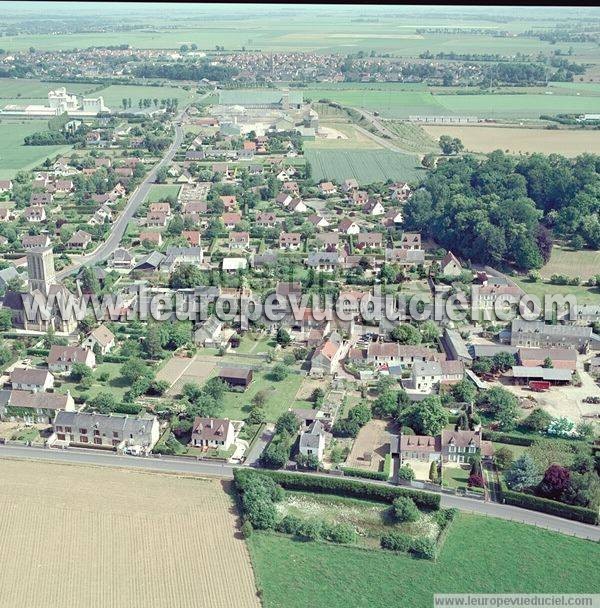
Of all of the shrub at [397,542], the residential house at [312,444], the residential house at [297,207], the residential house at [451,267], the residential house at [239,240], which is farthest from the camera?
the residential house at [297,207]

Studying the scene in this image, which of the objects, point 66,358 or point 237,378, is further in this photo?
point 66,358

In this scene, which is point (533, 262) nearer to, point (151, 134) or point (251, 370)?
point (251, 370)

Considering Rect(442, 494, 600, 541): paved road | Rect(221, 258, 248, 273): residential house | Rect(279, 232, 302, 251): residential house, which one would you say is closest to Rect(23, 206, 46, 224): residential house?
Rect(221, 258, 248, 273): residential house

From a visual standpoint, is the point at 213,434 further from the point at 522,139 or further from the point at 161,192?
the point at 522,139

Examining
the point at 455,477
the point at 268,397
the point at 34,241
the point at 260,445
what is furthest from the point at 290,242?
the point at 455,477

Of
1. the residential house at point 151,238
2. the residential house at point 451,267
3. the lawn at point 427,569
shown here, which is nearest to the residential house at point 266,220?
the residential house at point 151,238

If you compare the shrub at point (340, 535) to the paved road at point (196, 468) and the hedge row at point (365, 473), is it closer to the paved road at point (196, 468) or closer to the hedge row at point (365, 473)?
the hedge row at point (365, 473)
